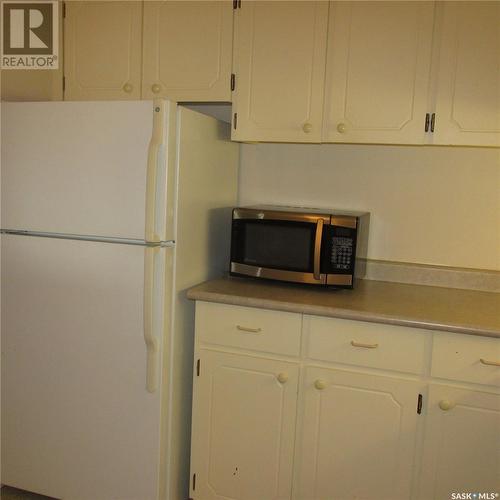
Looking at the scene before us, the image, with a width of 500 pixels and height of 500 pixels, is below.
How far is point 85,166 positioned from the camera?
6.39 ft

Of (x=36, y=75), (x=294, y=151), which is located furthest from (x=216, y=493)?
(x=36, y=75)

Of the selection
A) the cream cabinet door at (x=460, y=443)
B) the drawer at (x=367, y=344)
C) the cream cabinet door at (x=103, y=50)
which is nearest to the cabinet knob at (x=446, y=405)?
the cream cabinet door at (x=460, y=443)

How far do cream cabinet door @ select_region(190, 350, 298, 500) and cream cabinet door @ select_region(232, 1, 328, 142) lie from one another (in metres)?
0.93

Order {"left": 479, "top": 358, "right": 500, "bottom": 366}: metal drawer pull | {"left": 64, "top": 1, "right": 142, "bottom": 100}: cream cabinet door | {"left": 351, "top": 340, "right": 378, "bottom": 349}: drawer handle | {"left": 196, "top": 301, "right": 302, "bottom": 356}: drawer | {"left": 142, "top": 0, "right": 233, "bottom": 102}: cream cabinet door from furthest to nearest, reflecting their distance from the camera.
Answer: {"left": 64, "top": 1, "right": 142, "bottom": 100}: cream cabinet door → {"left": 142, "top": 0, "right": 233, "bottom": 102}: cream cabinet door → {"left": 196, "top": 301, "right": 302, "bottom": 356}: drawer → {"left": 351, "top": 340, "right": 378, "bottom": 349}: drawer handle → {"left": 479, "top": 358, "right": 500, "bottom": 366}: metal drawer pull

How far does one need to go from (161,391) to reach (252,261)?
24.7 inches

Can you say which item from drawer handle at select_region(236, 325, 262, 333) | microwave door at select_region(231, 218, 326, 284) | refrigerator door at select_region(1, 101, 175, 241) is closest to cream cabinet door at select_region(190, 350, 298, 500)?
drawer handle at select_region(236, 325, 262, 333)

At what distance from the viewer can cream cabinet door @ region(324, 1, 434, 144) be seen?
199 cm

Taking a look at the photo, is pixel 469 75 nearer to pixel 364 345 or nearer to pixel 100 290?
pixel 364 345

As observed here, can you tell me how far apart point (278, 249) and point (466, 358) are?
811 mm

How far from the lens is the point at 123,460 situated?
80.3 inches

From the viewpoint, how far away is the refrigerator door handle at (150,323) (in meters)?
1.89

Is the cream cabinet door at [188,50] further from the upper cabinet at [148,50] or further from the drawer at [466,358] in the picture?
the drawer at [466,358]

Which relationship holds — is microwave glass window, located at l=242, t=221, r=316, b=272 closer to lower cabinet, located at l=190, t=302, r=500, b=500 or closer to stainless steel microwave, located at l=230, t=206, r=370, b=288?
stainless steel microwave, located at l=230, t=206, r=370, b=288

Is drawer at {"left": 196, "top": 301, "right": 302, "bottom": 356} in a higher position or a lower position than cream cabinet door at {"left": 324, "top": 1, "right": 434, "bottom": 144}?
lower
